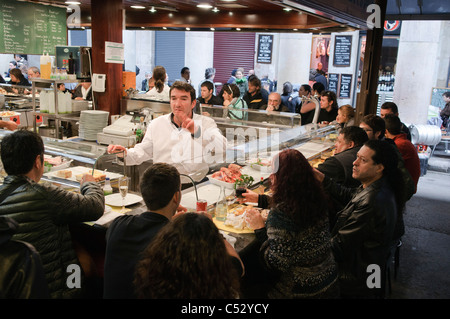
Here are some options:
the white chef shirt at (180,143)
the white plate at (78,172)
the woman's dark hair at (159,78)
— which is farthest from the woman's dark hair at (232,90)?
the white plate at (78,172)

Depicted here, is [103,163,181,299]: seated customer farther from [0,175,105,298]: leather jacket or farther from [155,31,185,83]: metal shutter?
[155,31,185,83]: metal shutter

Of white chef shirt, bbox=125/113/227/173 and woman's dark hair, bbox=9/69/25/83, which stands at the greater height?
woman's dark hair, bbox=9/69/25/83

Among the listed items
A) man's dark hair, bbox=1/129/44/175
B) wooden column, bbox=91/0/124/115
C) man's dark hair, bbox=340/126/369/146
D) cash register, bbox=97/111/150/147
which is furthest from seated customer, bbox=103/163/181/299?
wooden column, bbox=91/0/124/115

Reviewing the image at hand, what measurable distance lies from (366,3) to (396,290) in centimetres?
314

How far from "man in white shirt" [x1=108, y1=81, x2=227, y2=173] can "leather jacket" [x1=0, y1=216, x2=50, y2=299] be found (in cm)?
236

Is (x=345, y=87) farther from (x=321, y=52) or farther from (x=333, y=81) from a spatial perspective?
(x=321, y=52)

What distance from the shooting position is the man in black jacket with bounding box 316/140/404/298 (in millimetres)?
2684

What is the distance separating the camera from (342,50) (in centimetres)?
1205

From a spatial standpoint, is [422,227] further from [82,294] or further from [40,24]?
[40,24]

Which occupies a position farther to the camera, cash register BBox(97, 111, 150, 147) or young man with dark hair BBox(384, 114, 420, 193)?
cash register BBox(97, 111, 150, 147)

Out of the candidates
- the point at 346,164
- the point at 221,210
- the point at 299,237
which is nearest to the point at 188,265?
the point at 299,237

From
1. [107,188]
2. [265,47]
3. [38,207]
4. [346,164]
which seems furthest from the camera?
[265,47]

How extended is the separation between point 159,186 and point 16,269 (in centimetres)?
74

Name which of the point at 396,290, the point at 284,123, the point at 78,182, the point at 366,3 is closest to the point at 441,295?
the point at 396,290
